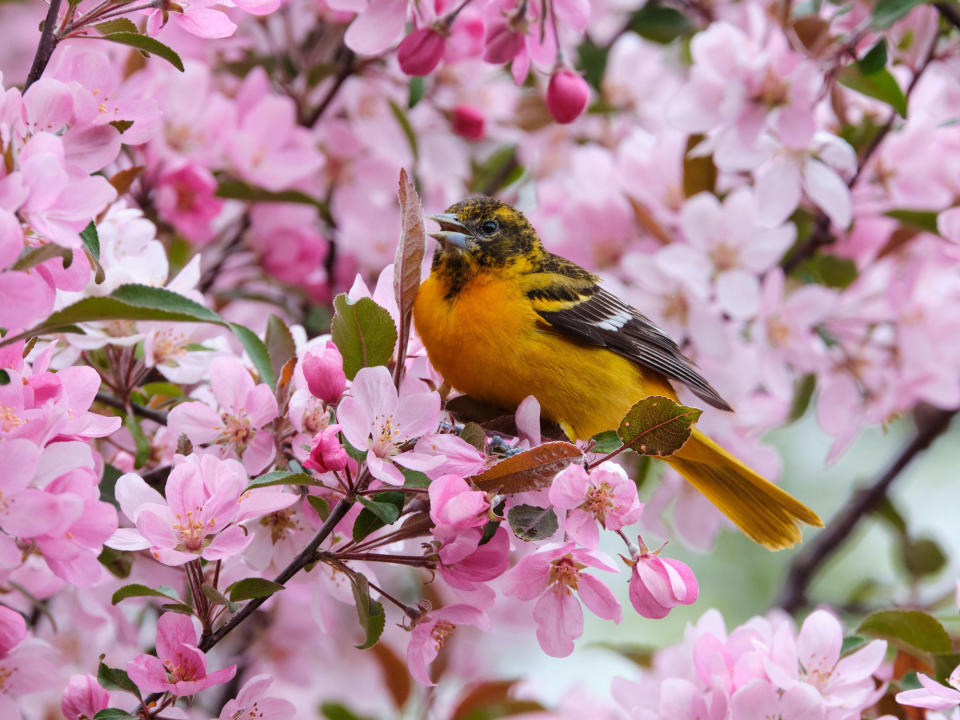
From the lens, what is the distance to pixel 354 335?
4.76ft

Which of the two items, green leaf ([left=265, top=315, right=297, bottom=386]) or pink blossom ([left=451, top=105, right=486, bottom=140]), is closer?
green leaf ([left=265, top=315, right=297, bottom=386])

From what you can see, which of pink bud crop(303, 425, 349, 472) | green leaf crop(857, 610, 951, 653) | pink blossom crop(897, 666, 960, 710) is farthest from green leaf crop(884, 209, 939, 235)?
pink bud crop(303, 425, 349, 472)

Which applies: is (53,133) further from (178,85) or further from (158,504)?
(178,85)

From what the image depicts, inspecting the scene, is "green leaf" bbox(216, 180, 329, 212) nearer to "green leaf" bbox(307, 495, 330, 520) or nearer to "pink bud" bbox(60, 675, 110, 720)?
"green leaf" bbox(307, 495, 330, 520)

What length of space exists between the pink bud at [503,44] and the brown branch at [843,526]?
1918 mm

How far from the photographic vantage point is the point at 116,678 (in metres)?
1.40

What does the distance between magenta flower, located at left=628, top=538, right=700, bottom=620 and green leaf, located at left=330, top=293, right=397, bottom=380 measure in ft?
1.56

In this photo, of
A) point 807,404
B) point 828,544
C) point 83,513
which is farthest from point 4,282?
point 828,544

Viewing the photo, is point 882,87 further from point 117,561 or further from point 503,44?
point 117,561

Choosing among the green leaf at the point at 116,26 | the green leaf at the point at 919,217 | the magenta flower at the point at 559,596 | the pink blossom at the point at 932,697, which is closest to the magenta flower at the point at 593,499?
the magenta flower at the point at 559,596

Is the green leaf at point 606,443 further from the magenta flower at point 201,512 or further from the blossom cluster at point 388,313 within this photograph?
the magenta flower at point 201,512

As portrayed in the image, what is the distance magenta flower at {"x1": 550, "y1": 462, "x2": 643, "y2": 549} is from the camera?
1324 millimetres

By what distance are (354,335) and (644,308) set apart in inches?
55.2

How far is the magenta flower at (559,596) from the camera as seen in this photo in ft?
4.90
